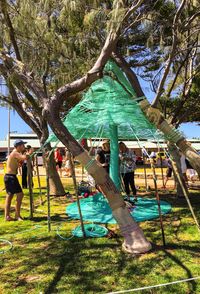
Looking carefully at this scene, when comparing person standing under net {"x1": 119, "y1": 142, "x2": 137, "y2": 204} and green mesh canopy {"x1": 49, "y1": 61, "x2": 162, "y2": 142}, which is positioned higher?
green mesh canopy {"x1": 49, "y1": 61, "x2": 162, "y2": 142}

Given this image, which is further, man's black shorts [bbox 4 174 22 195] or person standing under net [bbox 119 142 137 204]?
person standing under net [bbox 119 142 137 204]

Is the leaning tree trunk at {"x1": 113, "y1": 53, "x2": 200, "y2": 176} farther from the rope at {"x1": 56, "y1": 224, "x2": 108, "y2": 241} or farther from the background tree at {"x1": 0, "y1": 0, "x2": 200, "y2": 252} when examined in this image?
the rope at {"x1": 56, "y1": 224, "x2": 108, "y2": 241}

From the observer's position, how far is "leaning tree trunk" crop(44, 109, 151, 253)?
16.2 ft

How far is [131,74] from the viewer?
7648mm

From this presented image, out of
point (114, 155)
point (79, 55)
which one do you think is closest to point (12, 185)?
point (114, 155)

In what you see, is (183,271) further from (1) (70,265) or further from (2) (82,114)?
(2) (82,114)

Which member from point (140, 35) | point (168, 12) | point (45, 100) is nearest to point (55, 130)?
point (45, 100)

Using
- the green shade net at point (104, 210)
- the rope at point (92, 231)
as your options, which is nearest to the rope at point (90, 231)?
the rope at point (92, 231)

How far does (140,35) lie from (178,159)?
10.8 feet

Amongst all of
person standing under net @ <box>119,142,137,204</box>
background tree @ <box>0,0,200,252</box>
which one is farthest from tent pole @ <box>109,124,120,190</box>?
background tree @ <box>0,0,200,252</box>

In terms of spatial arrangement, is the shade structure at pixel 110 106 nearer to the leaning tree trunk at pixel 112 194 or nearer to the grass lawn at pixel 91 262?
the leaning tree trunk at pixel 112 194

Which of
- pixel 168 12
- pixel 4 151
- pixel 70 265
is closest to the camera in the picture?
pixel 70 265

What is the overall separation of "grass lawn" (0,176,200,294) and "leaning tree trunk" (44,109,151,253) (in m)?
0.18

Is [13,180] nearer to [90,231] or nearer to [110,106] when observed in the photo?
[90,231]
